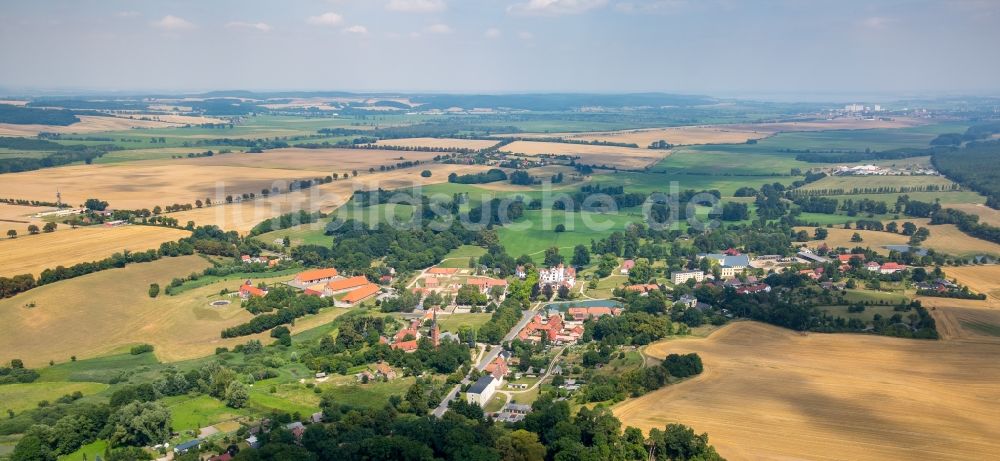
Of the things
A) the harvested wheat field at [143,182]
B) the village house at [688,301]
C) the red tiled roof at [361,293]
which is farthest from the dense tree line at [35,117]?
the village house at [688,301]

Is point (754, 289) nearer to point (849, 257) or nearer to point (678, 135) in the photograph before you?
point (849, 257)

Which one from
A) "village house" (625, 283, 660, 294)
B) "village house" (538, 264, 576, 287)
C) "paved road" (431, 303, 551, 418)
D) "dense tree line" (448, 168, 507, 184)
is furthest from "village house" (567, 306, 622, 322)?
"dense tree line" (448, 168, 507, 184)

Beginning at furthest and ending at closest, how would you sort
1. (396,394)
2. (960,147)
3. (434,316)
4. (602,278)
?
(960,147)
(602,278)
(434,316)
(396,394)

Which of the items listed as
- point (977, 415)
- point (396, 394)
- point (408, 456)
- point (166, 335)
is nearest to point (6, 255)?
point (166, 335)

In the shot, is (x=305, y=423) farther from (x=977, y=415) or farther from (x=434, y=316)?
(x=977, y=415)

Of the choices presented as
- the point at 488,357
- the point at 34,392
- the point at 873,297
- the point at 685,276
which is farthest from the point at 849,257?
the point at 34,392
